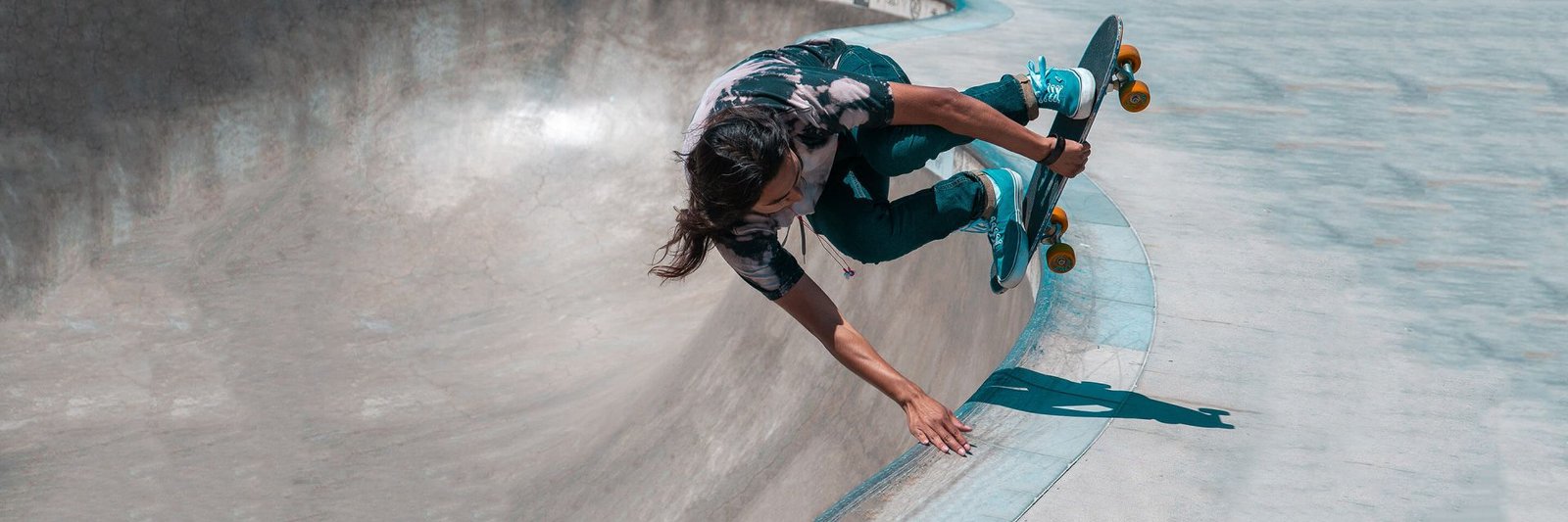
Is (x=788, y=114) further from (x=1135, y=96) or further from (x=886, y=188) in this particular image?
(x=1135, y=96)

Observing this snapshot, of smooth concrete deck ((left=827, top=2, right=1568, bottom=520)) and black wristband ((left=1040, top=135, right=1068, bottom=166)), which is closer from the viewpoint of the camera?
smooth concrete deck ((left=827, top=2, right=1568, bottom=520))

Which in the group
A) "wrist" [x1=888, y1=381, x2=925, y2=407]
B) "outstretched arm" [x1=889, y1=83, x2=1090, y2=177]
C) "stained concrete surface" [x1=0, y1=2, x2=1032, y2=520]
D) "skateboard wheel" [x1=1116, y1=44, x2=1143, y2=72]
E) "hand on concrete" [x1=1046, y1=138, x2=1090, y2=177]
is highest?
"outstretched arm" [x1=889, y1=83, x2=1090, y2=177]

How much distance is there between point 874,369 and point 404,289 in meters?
6.60

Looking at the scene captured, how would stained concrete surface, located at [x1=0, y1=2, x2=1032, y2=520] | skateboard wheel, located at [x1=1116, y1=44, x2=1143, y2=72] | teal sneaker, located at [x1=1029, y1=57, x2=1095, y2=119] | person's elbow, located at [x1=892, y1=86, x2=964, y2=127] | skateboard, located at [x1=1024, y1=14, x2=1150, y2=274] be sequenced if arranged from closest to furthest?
person's elbow, located at [x1=892, y1=86, x2=964, y2=127] < teal sneaker, located at [x1=1029, y1=57, x2=1095, y2=119] < skateboard, located at [x1=1024, y1=14, x2=1150, y2=274] < skateboard wheel, located at [x1=1116, y1=44, x2=1143, y2=72] < stained concrete surface, located at [x1=0, y1=2, x2=1032, y2=520]

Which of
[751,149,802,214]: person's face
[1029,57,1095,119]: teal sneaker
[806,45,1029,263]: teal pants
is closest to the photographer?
[751,149,802,214]: person's face

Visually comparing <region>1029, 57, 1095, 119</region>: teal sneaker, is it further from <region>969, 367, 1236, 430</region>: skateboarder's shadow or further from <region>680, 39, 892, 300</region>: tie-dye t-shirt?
<region>969, 367, 1236, 430</region>: skateboarder's shadow

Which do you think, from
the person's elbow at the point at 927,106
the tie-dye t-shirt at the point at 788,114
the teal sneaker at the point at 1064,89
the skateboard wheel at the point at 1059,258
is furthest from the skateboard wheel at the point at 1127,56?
the tie-dye t-shirt at the point at 788,114

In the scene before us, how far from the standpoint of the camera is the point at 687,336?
8.20 m

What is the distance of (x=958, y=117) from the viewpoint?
348 centimetres

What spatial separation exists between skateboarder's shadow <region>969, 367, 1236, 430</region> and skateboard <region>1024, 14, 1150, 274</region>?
51 centimetres

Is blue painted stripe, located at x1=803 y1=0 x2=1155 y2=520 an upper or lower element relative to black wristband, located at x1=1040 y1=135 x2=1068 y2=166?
lower

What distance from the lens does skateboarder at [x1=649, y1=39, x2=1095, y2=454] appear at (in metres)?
3.18

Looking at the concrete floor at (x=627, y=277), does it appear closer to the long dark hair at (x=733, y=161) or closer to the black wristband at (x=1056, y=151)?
the black wristband at (x=1056, y=151)

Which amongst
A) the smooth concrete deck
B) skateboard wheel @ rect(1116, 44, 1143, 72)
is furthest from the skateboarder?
the smooth concrete deck
